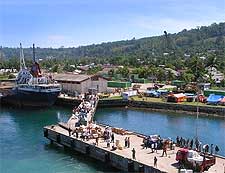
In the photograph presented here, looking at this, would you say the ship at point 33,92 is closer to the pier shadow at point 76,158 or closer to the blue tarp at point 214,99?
the blue tarp at point 214,99

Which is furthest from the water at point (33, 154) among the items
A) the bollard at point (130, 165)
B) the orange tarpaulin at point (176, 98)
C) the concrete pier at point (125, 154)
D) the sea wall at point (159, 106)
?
the orange tarpaulin at point (176, 98)

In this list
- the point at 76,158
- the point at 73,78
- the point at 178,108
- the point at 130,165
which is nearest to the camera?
the point at 130,165

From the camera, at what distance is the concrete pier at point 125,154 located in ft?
97.1

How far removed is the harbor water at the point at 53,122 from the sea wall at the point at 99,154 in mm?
554

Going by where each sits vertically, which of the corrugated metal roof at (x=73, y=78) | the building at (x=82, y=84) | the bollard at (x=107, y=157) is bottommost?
the bollard at (x=107, y=157)

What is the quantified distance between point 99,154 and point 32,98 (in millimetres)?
40772

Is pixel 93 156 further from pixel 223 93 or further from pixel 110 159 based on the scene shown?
pixel 223 93

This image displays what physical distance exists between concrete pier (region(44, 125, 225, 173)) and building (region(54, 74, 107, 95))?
3648 centimetres

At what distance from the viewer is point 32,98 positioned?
243 feet

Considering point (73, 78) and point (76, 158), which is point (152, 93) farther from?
point (76, 158)

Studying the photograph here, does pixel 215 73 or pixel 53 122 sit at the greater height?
pixel 215 73

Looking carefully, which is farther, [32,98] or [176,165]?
[32,98]

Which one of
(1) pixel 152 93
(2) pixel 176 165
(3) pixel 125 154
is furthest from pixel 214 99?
(2) pixel 176 165

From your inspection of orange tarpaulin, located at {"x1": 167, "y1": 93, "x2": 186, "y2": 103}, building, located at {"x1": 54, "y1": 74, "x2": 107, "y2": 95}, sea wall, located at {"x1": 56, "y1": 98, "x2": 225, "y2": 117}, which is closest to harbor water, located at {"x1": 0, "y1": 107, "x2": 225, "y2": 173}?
sea wall, located at {"x1": 56, "y1": 98, "x2": 225, "y2": 117}
